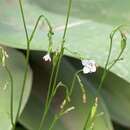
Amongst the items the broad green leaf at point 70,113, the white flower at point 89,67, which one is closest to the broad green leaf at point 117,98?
the broad green leaf at point 70,113

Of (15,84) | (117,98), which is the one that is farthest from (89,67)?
(117,98)

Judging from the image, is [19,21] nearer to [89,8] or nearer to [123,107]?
[89,8]

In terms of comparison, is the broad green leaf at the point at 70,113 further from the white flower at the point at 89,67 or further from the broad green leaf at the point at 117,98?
the white flower at the point at 89,67

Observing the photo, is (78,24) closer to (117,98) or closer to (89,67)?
(117,98)

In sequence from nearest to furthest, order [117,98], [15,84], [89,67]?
[89,67]
[15,84]
[117,98]

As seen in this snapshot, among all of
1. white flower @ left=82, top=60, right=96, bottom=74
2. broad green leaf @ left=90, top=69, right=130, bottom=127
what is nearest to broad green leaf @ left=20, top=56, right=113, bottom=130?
broad green leaf @ left=90, top=69, right=130, bottom=127

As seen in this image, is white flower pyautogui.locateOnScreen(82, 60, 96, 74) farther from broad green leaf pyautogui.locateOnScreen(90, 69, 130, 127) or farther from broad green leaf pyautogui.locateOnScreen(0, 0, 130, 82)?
broad green leaf pyautogui.locateOnScreen(90, 69, 130, 127)
